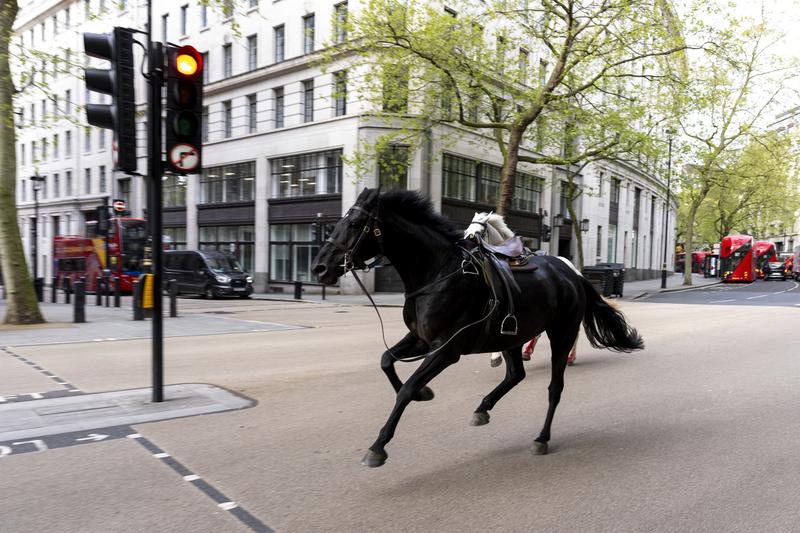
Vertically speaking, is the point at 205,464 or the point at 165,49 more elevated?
the point at 165,49

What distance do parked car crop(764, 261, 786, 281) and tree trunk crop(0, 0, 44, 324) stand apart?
6179cm

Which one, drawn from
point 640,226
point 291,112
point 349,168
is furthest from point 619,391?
point 640,226

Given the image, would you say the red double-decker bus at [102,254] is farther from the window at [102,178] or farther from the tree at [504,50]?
→ the window at [102,178]

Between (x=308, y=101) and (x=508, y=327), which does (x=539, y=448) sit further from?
(x=308, y=101)

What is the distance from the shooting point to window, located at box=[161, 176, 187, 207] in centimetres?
3622

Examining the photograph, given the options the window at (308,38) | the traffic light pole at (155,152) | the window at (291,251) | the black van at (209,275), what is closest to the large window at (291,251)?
the window at (291,251)

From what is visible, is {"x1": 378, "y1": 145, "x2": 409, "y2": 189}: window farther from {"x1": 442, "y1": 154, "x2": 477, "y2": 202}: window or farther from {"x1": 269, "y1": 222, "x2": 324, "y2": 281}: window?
{"x1": 269, "y1": 222, "x2": 324, "y2": 281}: window

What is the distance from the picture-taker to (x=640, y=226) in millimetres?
53562

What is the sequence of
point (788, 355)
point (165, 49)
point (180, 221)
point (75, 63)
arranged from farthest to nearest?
point (180, 221), point (75, 63), point (788, 355), point (165, 49)

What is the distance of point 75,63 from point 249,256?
67.8 ft

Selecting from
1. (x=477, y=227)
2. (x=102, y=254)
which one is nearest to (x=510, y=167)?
(x=477, y=227)

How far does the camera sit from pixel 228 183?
33.4 meters

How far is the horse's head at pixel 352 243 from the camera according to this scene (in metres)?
3.97

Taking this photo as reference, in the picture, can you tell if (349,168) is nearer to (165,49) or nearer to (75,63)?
(75,63)
